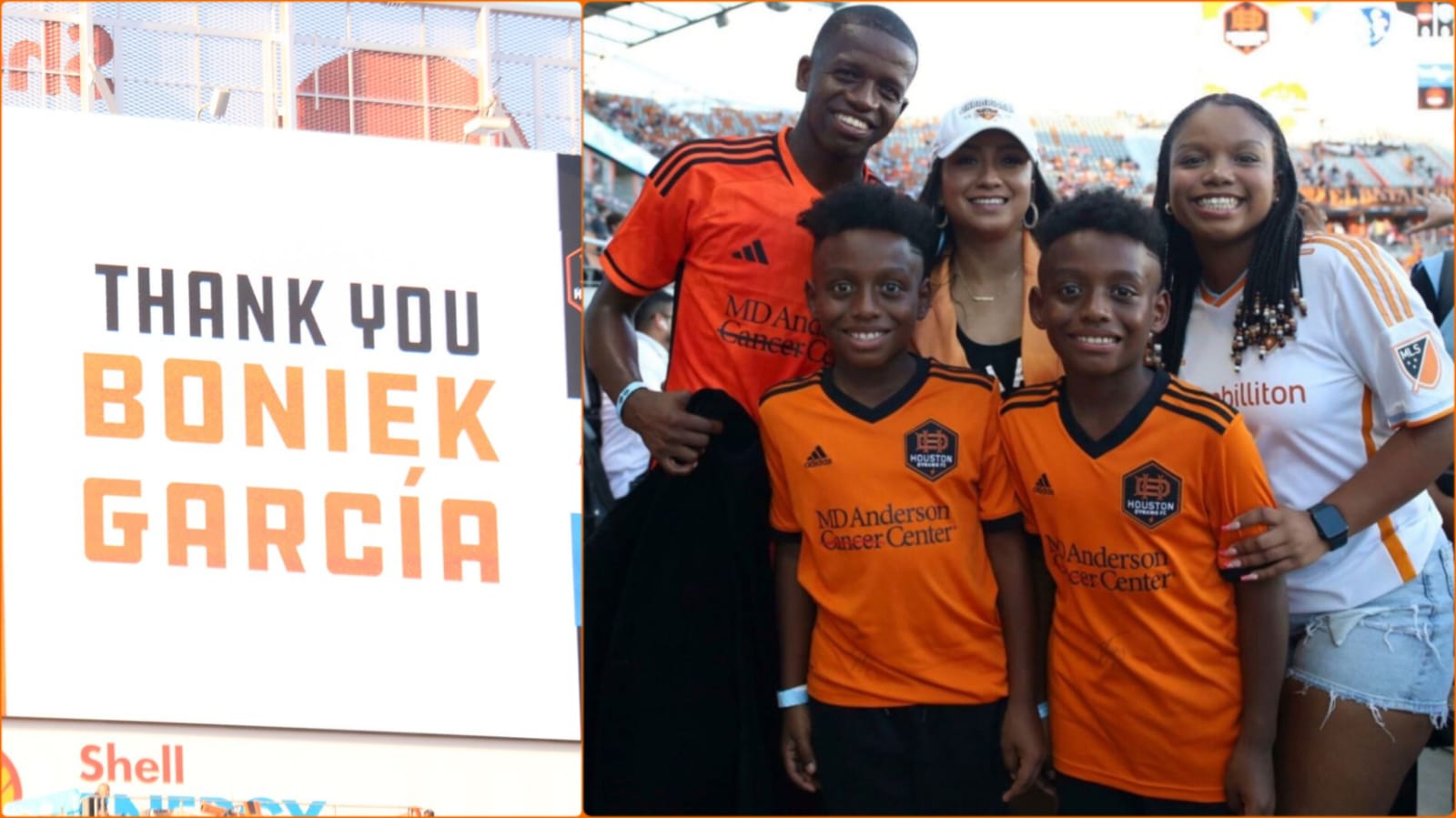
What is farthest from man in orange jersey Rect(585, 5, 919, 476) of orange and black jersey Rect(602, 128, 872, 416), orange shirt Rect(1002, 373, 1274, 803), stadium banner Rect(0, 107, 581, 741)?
stadium banner Rect(0, 107, 581, 741)

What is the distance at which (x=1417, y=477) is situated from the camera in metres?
1.73

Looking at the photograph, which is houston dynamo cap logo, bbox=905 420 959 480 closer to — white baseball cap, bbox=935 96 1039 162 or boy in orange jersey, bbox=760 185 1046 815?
boy in orange jersey, bbox=760 185 1046 815

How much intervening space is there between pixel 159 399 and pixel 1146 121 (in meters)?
30.1

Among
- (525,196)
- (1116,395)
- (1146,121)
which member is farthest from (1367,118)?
(1116,395)

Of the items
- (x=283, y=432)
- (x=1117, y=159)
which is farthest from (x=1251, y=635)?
(x=1117, y=159)

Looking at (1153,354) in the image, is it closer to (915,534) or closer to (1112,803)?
(915,534)

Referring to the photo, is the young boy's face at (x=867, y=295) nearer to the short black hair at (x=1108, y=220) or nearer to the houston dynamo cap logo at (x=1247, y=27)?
the short black hair at (x=1108, y=220)

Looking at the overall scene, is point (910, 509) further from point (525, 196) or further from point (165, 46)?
point (165, 46)

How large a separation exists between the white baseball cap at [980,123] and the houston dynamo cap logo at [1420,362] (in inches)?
25.5

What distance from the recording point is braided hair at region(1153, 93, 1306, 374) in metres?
1.77

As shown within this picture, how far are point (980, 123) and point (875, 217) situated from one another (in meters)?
0.25

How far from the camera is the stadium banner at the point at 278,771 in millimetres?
3986

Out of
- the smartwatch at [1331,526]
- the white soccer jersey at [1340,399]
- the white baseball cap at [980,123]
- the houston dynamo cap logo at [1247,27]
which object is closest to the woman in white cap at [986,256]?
the white baseball cap at [980,123]

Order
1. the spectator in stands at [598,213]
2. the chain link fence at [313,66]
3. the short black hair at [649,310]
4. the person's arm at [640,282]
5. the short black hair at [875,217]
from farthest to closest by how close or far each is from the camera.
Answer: the spectator in stands at [598,213]
the short black hair at [649,310]
the chain link fence at [313,66]
the person's arm at [640,282]
the short black hair at [875,217]
